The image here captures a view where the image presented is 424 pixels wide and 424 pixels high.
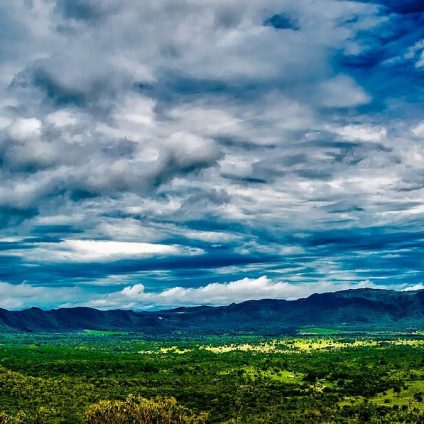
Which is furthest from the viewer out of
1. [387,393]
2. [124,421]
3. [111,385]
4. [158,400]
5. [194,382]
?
[194,382]

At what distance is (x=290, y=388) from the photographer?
174250 millimetres

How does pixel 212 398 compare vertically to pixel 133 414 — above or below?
below

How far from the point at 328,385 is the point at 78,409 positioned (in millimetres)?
80168

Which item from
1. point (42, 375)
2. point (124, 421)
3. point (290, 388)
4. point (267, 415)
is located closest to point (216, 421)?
point (267, 415)

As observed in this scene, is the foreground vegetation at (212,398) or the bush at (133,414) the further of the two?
the foreground vegetation at (212,398)

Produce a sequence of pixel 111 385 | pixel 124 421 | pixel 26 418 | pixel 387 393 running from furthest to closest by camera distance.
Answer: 1. pixel 111 385
2. pixel 387 393
3. pixel 26 418
4. pixel 124 421

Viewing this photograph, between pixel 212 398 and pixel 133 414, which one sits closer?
pixel 133 414

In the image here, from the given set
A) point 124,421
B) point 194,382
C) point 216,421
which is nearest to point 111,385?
point 194,382

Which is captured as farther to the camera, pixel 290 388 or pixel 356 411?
pixel 290 388

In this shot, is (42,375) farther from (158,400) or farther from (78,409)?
(158,400)

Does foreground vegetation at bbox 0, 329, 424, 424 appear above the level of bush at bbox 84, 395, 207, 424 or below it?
below

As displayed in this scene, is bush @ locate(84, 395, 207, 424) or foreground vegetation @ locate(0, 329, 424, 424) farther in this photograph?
foreground vegetation @ locate(0, 329, 424, 424)

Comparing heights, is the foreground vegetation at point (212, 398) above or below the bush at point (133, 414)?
below

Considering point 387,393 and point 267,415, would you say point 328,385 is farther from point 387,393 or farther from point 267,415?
point 267,415
